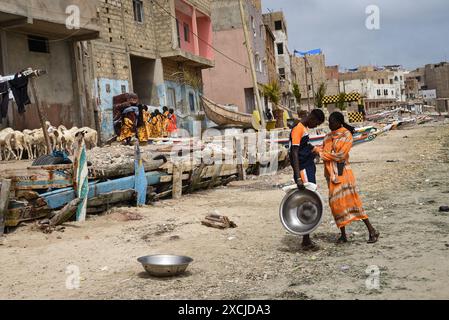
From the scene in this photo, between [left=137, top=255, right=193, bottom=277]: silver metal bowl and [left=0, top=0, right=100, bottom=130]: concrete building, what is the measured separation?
407 inches

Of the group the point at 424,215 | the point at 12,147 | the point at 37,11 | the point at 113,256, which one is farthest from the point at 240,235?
the point at 37,11

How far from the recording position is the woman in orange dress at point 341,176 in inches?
223

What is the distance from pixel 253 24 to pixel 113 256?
118ft

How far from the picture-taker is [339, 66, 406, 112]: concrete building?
261ft

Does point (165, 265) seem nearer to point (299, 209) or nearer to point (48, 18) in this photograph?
point (299, 209)

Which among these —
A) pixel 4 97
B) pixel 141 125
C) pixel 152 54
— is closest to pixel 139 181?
pixel 4 97

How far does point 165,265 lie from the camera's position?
16.0ft

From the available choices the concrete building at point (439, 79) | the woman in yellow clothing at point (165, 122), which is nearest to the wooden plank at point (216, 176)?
the woman in yellow clothing at point (165, 122)

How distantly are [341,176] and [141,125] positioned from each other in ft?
40.1

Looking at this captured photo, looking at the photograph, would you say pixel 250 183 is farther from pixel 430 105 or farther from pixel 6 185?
pixel 430 105

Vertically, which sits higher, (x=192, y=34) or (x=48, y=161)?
(x=192, y=34)

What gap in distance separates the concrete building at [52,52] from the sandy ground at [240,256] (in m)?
7.59

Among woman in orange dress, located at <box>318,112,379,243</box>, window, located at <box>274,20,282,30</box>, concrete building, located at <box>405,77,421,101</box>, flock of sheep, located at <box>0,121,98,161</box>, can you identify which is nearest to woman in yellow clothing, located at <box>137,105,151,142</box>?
flock of sheep, located at <box>0,121,98,161</box>

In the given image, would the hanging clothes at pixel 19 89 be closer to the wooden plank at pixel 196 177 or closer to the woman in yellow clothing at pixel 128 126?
the wooden plank at pixel 196 177
